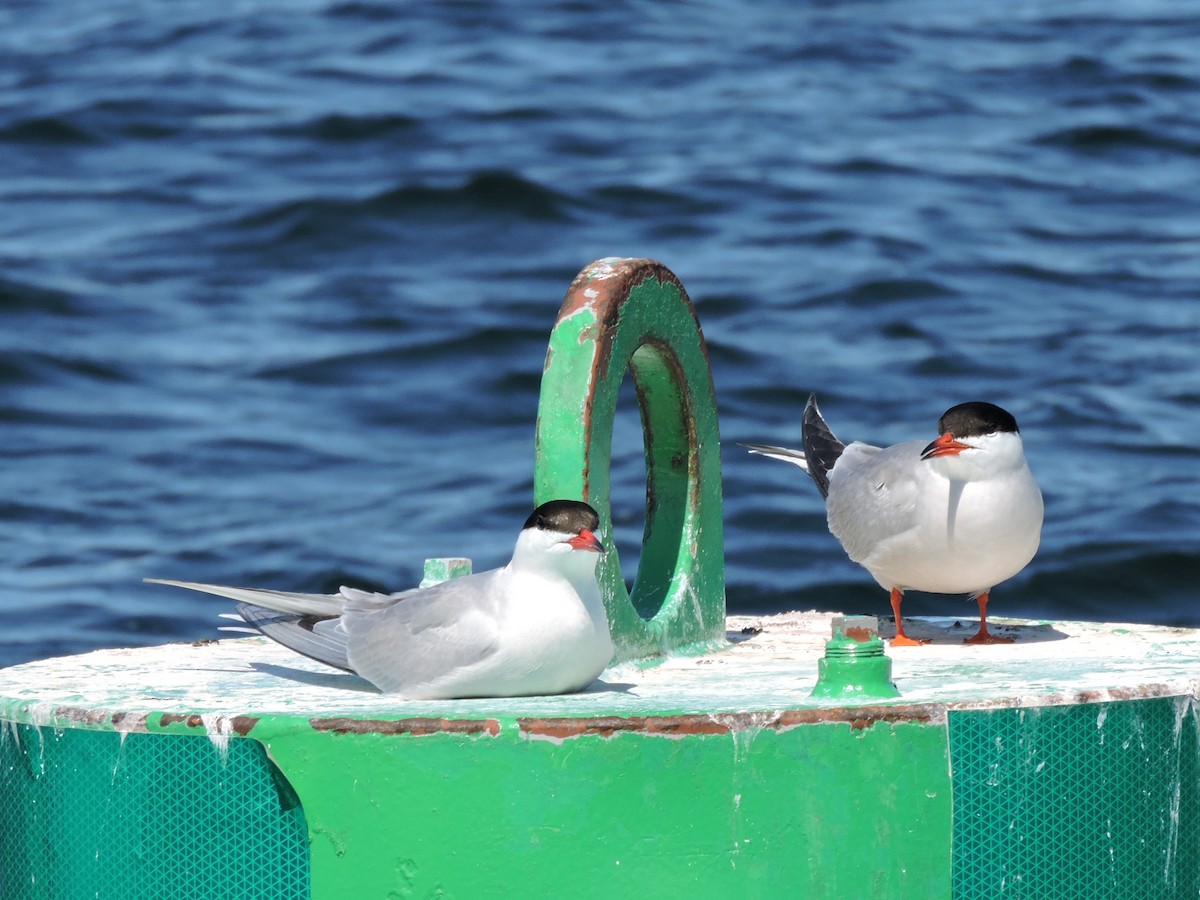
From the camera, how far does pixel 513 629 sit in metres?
4.64

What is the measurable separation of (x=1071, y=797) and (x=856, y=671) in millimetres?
586

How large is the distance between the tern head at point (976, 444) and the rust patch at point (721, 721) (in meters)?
1.72

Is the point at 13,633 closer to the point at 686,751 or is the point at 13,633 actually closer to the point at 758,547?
the point at 758,547

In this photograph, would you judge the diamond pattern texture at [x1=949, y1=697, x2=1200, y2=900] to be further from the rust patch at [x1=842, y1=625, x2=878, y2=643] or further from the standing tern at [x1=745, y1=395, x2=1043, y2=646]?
the standing tern at [x1=745, y1=395, x2=1043, y2=646]

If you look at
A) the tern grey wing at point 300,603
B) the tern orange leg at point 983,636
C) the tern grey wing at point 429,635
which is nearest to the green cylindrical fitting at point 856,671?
the tern grey wing at point 429,635

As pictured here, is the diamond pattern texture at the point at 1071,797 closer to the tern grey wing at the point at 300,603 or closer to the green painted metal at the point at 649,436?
the green painted metal at the point at 649,436

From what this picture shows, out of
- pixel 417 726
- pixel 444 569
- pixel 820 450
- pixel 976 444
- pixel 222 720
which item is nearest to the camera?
pixel 417 726

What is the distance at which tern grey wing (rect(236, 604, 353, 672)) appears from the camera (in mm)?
5004

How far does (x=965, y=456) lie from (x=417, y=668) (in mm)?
2021

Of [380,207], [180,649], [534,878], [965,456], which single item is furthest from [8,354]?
[534,878]

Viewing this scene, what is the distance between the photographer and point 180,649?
6105 millimetres

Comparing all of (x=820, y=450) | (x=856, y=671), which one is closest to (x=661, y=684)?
(x=856, y=671)

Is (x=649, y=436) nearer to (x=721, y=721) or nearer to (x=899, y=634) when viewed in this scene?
(x=899, y=634)

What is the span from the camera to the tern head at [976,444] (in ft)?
19.6
